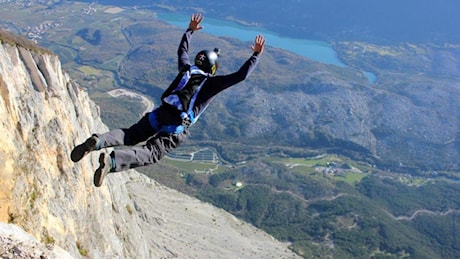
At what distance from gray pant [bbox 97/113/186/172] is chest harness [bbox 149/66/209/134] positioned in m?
0.22

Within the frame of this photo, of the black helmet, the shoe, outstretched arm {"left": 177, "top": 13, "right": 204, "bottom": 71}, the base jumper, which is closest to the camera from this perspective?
the shoe

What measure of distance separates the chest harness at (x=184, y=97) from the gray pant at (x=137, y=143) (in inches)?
8.5

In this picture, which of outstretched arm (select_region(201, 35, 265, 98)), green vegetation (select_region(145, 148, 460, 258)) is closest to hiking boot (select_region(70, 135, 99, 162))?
outstretched arm (select_region(201, 35, 265, 98))

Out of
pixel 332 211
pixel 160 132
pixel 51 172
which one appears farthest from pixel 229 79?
pixel 332 211

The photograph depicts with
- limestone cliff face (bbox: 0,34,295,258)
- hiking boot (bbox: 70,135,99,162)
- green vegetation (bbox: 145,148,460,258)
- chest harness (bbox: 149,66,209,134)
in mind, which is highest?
chest harness (bbox: 149,66,209,134)

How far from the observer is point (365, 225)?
162 metres

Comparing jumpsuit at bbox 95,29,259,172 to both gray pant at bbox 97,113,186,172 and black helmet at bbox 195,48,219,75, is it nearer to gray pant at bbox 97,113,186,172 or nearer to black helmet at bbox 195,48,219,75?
gray pant at bbox 97,113,186,172

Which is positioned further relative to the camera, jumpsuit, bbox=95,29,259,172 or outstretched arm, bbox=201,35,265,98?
outstretched arm, bbox=201,35,265,98

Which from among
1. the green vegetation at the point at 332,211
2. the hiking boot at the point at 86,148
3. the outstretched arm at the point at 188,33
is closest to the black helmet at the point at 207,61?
the outstretched arm at the point at 188,33

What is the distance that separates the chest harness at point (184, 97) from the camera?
12.5m

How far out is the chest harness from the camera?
41.0 ft

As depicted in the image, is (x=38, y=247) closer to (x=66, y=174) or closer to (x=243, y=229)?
(x=66, y=174)

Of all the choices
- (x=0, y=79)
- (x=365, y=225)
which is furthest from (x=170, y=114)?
(x=365, y=225)

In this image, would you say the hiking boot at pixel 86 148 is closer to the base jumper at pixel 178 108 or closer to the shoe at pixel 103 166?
the shoe at pixel 103 166
